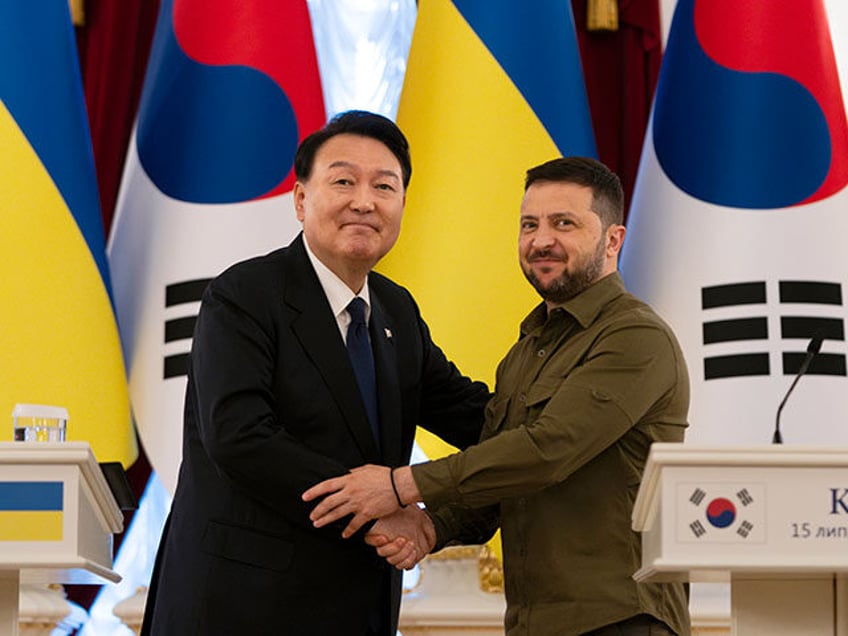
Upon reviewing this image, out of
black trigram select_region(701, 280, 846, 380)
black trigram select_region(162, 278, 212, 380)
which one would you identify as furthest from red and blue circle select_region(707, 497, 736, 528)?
black trigram select_region(162, 278, 212, 380)

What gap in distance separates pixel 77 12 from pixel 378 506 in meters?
2.66

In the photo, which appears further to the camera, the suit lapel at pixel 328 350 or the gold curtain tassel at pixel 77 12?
the gold curtain tassel at pixel 77 12

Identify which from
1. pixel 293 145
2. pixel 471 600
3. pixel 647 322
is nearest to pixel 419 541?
pixel 647 322

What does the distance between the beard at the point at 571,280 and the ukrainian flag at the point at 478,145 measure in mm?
1129

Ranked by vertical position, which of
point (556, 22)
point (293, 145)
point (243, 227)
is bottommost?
point (243, 227)

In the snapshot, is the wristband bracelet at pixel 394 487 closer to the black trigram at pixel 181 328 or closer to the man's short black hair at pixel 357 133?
the man's short black hair at pixel 357 133

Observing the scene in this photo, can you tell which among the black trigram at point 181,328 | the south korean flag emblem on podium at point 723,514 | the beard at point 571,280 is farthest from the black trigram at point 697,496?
the black trigram at point 181,328

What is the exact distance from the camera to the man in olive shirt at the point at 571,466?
8.71 feet

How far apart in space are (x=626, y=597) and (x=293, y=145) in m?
2.03

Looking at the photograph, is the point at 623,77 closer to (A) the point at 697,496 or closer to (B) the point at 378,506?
(B) the point at 378,506

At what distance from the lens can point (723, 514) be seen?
2117 millimetres

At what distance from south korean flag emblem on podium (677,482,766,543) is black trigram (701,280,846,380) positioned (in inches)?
72.0

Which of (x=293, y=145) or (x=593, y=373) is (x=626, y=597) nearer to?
(x=593, y=373)

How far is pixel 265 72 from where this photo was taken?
421cm
